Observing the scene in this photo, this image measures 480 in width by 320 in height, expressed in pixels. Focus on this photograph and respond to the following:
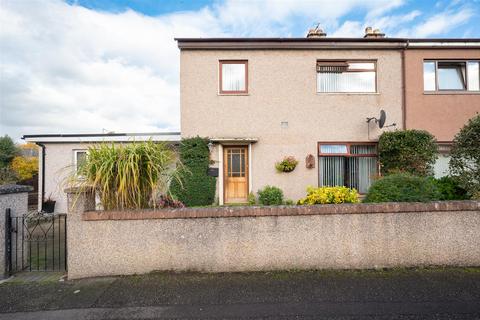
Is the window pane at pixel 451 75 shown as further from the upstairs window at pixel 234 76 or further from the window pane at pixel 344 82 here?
the upstairs window at pixel 234 76

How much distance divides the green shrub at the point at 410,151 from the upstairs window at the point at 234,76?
5.24 m

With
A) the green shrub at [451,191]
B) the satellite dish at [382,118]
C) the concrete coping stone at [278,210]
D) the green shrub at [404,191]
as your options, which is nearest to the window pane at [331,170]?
the satellite dish at [382,118]

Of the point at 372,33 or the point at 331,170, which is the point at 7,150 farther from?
the point at 372,33

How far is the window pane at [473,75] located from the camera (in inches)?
355

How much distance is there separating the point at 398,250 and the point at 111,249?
4367 mm

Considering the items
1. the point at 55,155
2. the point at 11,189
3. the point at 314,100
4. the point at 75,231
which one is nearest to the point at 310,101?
the point at 314,100

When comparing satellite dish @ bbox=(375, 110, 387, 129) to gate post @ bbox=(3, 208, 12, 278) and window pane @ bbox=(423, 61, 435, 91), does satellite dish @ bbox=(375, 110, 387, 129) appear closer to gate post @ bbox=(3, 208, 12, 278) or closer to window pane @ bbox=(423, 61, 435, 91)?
window pane @ bbox=(423, 61, 435, 91)

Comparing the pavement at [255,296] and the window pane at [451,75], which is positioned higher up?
the window pane at [451,75]

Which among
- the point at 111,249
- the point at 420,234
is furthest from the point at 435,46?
the point at 111,249

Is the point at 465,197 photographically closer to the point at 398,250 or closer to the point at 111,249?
the point at 398,250

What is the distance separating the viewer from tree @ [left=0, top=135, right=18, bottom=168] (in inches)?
803

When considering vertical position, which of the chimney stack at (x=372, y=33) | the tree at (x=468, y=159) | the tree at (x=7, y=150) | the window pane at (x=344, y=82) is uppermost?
the chimney stack at (x=372, y=33)

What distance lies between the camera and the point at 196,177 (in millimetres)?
8383

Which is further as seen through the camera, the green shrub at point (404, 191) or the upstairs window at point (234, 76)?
the upstairs window at point (234, 76)
